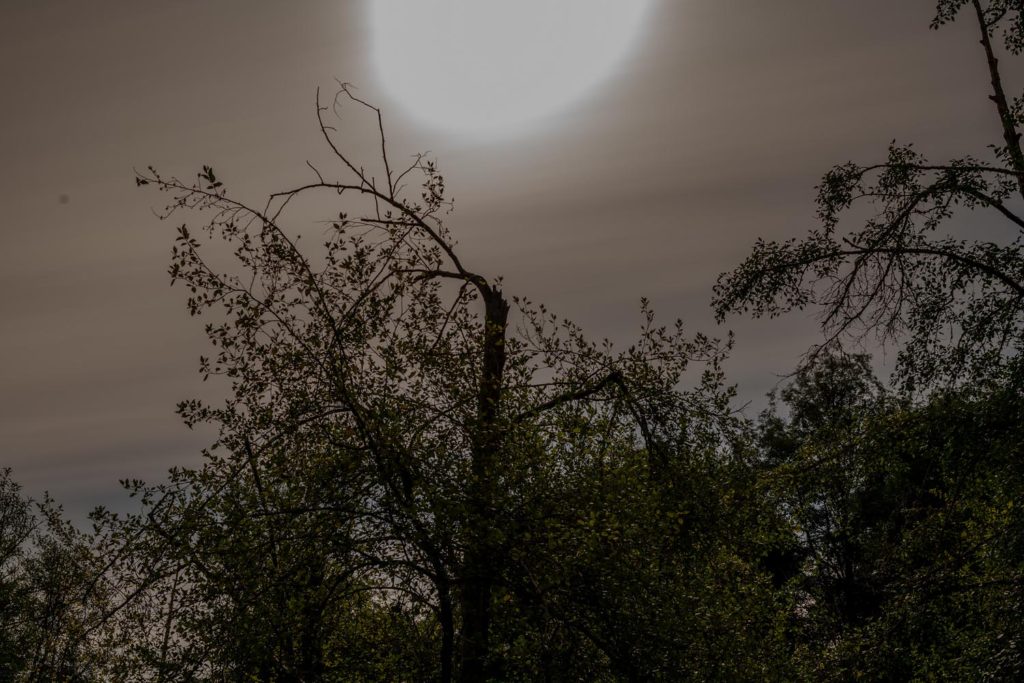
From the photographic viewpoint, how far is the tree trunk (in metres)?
11.3

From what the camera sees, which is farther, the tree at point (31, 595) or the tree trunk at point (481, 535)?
the tree at point (31, 595)

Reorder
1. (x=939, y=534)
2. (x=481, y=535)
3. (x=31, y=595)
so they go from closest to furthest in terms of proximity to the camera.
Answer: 1. (x=481, y=535)
2. (x=939, y=534)
3. (x=31, y=595)

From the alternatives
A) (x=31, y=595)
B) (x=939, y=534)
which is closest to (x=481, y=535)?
(x=939, y=534)

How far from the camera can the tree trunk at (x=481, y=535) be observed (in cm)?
1127

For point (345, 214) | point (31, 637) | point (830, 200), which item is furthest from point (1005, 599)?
point (31, 637)

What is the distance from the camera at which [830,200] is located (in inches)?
631

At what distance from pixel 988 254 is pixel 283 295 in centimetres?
1243

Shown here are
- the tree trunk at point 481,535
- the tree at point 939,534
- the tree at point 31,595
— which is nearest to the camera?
the tree trunk at point 481,535

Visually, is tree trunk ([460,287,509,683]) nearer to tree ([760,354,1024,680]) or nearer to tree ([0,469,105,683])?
tree ([760,354,1024,680])

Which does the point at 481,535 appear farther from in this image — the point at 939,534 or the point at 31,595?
the point at 31,595

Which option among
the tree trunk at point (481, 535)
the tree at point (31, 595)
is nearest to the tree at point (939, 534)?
the tree trunk at point (481, 535)

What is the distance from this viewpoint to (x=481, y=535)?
11.1 metres

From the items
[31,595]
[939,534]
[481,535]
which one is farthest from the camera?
[31,595]

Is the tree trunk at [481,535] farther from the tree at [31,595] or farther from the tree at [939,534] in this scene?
the tree at [31,595]
